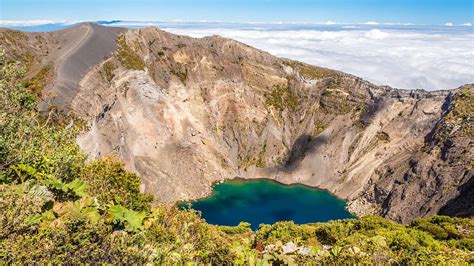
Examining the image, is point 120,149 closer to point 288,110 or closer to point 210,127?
point 210,127

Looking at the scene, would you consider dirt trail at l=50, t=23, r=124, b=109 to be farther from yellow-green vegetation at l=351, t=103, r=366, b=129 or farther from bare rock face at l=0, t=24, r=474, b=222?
yellow-green vegetation at l=351, t=103, r=366, b=129

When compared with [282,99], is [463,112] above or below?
above

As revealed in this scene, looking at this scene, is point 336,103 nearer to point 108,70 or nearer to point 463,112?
point 463,112

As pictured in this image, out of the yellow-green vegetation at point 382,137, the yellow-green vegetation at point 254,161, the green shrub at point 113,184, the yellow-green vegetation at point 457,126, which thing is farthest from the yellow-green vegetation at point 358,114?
the green shrub at point 113,184

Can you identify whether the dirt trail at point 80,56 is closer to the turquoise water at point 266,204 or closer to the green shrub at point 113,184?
the turquoise water at point 266,204

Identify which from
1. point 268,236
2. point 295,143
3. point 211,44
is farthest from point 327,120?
point 268,236

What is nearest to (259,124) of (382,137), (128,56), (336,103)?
(336,103)

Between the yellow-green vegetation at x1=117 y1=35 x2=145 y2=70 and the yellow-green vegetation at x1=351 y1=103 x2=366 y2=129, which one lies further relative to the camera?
the yellow-green vegetation at x1=351 y1=103 x2=366 y2=129

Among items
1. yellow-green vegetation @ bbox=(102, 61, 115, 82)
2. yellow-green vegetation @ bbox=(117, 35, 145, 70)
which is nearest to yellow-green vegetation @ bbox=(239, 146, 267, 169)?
yellow-green vegetation @ bbox=(117, 35, 145, 70)
